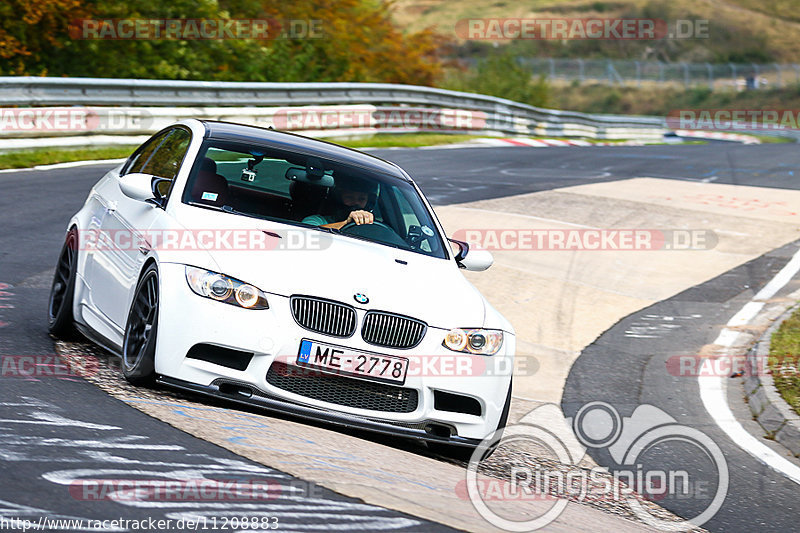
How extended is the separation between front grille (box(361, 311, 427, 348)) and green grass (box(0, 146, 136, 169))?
434 inches

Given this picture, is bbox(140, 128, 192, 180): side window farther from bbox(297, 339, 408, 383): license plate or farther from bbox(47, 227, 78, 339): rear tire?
bbox(297, 339, 408, 383): license plate

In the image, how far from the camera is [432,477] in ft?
17.4

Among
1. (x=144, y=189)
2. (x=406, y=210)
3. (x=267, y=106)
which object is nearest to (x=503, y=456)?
(x=406, y=210)

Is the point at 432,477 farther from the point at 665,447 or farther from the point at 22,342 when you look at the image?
the point at 22,342

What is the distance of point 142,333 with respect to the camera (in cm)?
591

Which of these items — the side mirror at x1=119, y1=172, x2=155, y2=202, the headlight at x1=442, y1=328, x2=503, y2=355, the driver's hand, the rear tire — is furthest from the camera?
the rear tire

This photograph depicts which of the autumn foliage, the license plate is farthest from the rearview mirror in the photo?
the autumn foliage

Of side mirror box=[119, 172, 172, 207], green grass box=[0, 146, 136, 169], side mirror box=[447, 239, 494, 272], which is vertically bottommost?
side mirror box=[447, 239, 494, 272]

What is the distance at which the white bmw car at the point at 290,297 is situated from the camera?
5.63m

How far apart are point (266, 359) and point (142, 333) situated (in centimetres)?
79

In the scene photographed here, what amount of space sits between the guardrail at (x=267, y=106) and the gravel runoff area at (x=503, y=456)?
10325mm

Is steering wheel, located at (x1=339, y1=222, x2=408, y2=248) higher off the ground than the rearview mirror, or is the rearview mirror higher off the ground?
the rearview mirror

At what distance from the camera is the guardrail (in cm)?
1709

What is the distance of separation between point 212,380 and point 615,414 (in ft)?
11.4
